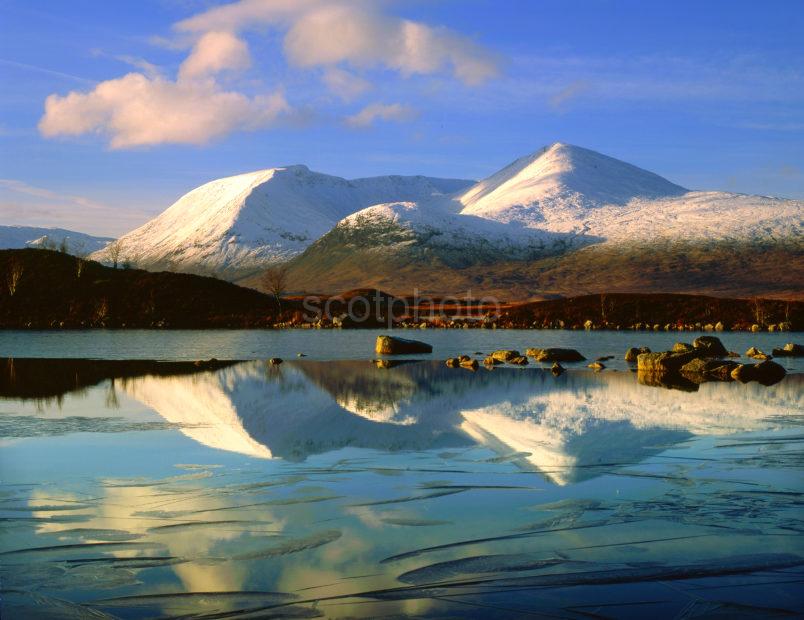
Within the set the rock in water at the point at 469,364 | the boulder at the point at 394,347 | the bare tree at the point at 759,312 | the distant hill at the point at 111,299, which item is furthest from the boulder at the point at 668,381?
the distant hill at the point at 111,299

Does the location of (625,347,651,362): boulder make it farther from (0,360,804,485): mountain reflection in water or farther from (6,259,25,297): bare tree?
(6,259,25,297): bare tree

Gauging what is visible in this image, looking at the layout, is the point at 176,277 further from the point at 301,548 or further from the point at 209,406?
the point at 301,548

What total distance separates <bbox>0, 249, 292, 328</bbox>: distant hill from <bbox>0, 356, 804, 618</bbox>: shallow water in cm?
8146

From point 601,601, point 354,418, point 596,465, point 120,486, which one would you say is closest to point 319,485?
point 120,486

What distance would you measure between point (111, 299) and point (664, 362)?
274 feet

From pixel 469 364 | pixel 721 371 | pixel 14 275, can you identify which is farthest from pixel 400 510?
pixel 14 275

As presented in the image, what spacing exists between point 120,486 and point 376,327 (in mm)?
88542

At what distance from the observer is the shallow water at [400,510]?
9320 millimetres

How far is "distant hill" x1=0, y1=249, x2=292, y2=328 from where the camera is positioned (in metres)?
101

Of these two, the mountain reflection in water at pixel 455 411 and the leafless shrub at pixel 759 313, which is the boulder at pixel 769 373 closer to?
the mountain reflection in water at pixel 455 411

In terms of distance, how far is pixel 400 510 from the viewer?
1281 centimetres

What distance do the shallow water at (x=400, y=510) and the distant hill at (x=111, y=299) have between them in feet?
267

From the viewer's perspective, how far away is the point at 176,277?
11744 cm

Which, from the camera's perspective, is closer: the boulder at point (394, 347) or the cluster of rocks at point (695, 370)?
the cluster of rocks at point (695, 370)
